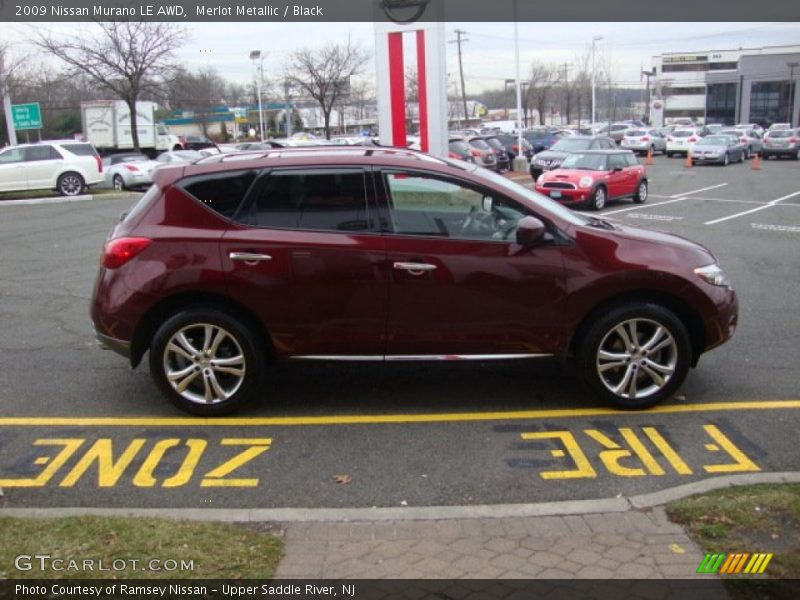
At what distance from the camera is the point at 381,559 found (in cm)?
329

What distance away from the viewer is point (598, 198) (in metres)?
19.0

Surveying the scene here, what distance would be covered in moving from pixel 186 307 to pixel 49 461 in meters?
1.27

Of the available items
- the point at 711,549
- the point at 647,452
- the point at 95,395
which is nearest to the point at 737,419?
the point at 647,452

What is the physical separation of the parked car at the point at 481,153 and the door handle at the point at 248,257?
2173 cm

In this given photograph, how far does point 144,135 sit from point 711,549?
148 ft

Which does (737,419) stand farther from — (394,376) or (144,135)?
(144,135)

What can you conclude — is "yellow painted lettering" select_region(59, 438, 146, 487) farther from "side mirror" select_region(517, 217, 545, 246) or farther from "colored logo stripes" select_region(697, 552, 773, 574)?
"colored logo stripes" select_region(697, 552, 773, 574)

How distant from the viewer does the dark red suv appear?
4.92 m

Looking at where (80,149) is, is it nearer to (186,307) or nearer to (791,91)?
(186,307)

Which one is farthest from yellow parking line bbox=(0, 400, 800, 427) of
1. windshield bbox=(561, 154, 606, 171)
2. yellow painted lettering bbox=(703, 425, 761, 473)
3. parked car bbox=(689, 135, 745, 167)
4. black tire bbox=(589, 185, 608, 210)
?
parked car bbox=(689, 135, 745, 167)

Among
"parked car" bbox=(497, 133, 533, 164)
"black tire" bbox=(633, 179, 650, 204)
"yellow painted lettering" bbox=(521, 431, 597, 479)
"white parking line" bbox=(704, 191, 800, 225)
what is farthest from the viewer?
"parked car" bbox=(497, 133, 533, 164)

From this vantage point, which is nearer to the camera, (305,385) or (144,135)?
(305,385)

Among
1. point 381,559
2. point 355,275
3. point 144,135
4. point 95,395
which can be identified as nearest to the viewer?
point 381,559

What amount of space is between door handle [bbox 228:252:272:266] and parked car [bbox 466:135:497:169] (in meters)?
21.7
